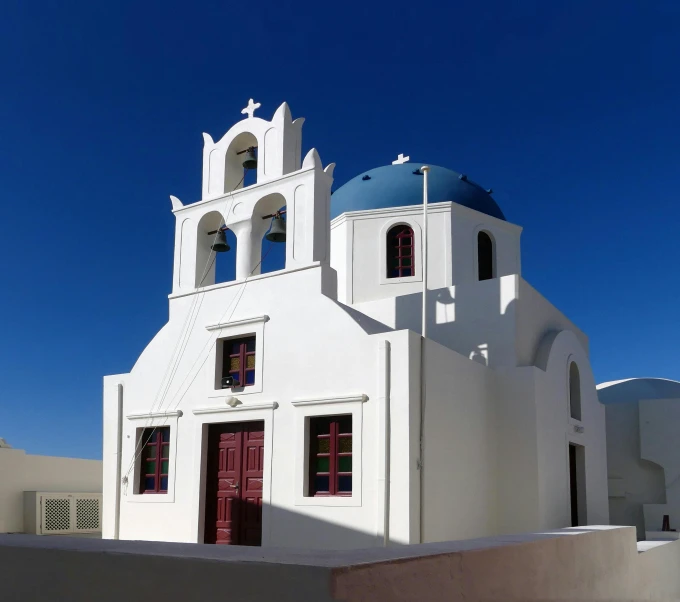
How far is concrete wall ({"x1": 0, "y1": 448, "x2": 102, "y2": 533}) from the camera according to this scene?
47.9 feet

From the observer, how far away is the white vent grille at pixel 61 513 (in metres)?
14.6

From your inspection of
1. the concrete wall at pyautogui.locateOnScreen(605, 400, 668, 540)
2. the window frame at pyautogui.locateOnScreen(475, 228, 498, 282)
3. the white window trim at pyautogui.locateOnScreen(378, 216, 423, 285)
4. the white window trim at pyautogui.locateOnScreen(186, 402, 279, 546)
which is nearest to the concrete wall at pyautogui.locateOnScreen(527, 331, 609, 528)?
the window frame at pyautogui.locateOnScreen(475, 228, 498, 282)

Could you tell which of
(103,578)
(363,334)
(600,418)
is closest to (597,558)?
(363,334)

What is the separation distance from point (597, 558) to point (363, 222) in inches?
398

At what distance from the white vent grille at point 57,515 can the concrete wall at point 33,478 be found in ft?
1.64

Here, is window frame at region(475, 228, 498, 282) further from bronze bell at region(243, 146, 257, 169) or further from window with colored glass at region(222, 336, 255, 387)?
window with colored glass at region(222, 336, 255, 387)

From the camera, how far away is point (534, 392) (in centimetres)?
1191

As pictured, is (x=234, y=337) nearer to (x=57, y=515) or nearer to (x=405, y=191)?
(x=57, y=515)

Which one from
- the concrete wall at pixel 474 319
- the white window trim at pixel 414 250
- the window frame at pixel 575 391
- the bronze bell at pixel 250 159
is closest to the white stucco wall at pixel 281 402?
the bronze bell at pixel 250 159

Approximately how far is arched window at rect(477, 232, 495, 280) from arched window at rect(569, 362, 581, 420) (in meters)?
2.98

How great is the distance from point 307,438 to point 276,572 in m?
7.22

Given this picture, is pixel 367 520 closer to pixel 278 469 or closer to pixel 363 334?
pixel 278 469

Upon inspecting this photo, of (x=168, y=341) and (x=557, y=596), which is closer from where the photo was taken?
(x=557, y=596)

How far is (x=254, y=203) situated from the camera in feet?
39.4
